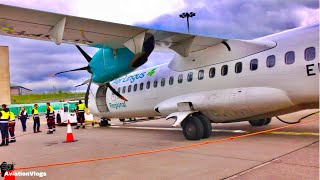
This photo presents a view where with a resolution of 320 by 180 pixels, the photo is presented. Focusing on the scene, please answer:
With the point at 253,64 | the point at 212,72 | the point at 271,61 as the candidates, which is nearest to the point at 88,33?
the point at 212,72

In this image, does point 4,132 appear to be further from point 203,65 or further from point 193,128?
point 203,65

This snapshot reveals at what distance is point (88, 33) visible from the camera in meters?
9.05

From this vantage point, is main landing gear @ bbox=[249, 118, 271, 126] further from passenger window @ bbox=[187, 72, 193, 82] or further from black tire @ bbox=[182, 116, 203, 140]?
black tire @ bbox=[182, 116, 203, 140]

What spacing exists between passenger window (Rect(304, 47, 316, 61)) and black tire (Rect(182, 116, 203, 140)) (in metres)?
3.73

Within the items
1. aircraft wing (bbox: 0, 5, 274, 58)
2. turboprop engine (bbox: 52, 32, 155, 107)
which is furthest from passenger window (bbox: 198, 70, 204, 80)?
turboprop engine (bbox: 52, 32, 155, 107)

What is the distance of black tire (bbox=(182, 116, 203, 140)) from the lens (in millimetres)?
9941

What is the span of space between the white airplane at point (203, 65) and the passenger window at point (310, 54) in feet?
0.08

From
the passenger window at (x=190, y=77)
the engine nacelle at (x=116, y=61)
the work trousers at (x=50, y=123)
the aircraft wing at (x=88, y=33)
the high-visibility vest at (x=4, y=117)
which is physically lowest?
the work trousers at (x=50, y=123)

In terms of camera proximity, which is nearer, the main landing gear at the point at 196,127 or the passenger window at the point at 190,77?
the main landing gear at the point at 196,127

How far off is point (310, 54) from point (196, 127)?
3967 mm

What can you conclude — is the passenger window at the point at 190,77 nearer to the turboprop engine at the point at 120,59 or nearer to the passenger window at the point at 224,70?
the passenger window at the point at 224,70

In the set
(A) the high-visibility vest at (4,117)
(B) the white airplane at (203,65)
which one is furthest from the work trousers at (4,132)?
(B) the white airplane at (203,65)

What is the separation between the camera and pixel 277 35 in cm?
925

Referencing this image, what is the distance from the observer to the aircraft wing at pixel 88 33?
7.54 m
